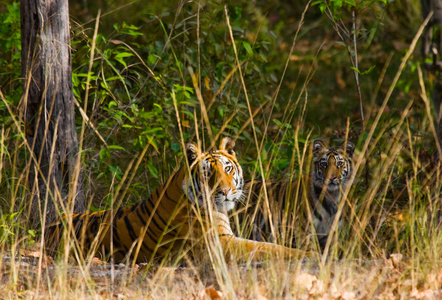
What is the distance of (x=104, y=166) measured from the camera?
4.82 meters

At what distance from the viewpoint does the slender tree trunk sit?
4.07m

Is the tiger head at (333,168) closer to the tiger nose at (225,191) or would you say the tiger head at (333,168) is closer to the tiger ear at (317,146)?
the tiger ear at (317,146)

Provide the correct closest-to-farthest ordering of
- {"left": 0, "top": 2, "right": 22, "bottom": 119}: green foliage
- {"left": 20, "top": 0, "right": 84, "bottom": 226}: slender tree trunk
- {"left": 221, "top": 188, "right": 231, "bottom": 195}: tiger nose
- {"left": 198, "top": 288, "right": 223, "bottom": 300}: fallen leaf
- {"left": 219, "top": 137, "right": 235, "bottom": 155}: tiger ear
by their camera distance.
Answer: {"left": 198, "top": 288, "right": 223, "bottom": 300}: fallen leaf, {"left": 221, "top": 188, "right": 231, "bottom": 195}: tiger nose, {"left": 219, "top": 137, "right": 235, "bottom": 155}: tiger ear, {"left": 20, "top": 0, "right": 84, "bottom": 226}: slender tree trunk, {"left": 0, "top": 2, "right": 22, "bottom": 119}: green foliage

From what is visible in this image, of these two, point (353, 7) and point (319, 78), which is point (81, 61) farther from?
point (319, 78)

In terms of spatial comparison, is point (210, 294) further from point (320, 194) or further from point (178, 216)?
point (320, 194)

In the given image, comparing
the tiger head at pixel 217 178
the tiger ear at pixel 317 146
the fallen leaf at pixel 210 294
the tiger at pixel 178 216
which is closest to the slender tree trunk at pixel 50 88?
the tiger at pixel 178 216

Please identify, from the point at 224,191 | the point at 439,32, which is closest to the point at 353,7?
Answer: the point at 439,32

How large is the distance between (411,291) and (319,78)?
313 inches

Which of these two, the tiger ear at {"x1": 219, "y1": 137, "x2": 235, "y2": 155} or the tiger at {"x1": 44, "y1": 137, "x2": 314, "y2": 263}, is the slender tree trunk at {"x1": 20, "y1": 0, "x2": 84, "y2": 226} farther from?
the tiger ear at {"x1": 219, "y1": 137, "x2": 235, "y2": 155}

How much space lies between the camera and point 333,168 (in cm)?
399

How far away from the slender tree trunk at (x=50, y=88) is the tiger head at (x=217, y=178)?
2.94 feet

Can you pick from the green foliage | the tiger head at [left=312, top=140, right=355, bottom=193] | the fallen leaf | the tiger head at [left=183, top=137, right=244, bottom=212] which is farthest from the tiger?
the green foliage

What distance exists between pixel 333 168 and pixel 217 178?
84cm

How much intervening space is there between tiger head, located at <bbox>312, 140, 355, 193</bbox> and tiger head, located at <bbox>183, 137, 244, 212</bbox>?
23.2 inches
